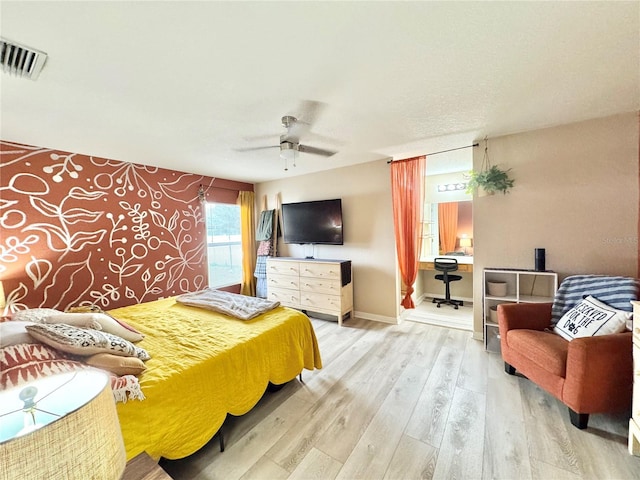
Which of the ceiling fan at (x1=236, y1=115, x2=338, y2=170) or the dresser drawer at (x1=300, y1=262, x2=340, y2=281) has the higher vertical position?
the ceiling fan at (x1=236, y1=115, x2=338, y2=170)

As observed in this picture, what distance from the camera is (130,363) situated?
1.39 metres

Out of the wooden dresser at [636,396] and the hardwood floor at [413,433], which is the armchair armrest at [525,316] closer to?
the hardwood floor at [413,433]

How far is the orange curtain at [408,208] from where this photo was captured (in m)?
3.43

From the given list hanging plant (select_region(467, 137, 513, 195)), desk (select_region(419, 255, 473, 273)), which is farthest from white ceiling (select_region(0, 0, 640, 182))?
desk (select_region(419, 255, 473, 273))

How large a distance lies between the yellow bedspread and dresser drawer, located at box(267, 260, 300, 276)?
1568mm

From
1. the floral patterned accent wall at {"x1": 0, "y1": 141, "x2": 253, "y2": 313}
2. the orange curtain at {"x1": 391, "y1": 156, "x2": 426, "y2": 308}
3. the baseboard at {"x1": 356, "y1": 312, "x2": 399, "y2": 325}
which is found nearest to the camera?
the floral patterned accent wall at {"x1": 0, "y1": 141, "x2": 253, "y2": 313}

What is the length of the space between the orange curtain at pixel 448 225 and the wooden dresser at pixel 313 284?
235 centimetres

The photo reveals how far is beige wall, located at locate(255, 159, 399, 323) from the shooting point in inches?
144

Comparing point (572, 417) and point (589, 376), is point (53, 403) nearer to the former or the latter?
point (589, 376)

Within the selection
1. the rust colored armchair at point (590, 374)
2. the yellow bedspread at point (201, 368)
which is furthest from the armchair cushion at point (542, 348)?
the yellow bedspread at point (201, 368)

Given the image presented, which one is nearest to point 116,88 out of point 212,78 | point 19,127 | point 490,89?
point 212,78

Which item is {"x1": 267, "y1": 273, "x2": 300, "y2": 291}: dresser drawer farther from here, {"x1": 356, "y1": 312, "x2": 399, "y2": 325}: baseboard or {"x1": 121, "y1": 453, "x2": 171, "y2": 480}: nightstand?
{"x1": 121, "y1": 453, "x2": 171, "y2": 480}: nightstand

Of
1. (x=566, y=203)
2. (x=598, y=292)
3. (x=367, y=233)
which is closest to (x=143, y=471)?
(x=598, y=292)

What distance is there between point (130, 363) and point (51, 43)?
1.77 metres
